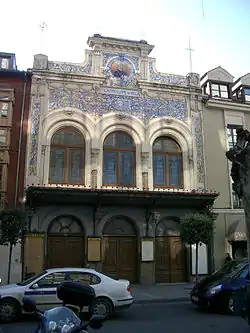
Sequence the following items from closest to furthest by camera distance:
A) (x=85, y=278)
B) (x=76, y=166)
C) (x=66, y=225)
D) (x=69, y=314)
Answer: (x=69, y=314)
(x=85, y=278)
(x=66, y=225)
(x=76, y=166)

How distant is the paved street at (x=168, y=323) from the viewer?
357 inches

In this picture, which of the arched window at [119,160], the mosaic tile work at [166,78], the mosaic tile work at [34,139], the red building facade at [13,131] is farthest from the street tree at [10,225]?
the mosaic tile work at [166,78]

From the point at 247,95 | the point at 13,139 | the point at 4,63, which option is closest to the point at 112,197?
the point at 13,139

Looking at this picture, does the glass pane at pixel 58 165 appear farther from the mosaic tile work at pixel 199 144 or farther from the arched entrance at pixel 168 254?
the mosaic tile work at pixel 199 144

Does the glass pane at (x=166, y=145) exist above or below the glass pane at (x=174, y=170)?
above

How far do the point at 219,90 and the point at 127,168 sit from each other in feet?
27.4

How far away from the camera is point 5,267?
17.0m

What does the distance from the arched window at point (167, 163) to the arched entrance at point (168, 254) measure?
7.04ft

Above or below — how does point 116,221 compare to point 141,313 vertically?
above

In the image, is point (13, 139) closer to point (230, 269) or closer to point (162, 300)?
point (162, 300)

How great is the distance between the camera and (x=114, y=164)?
19.9 meters

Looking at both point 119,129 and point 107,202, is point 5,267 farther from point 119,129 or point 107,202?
point 119,129

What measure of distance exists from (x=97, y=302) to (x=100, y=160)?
397 inches

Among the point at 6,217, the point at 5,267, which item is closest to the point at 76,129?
the point at 6,217
